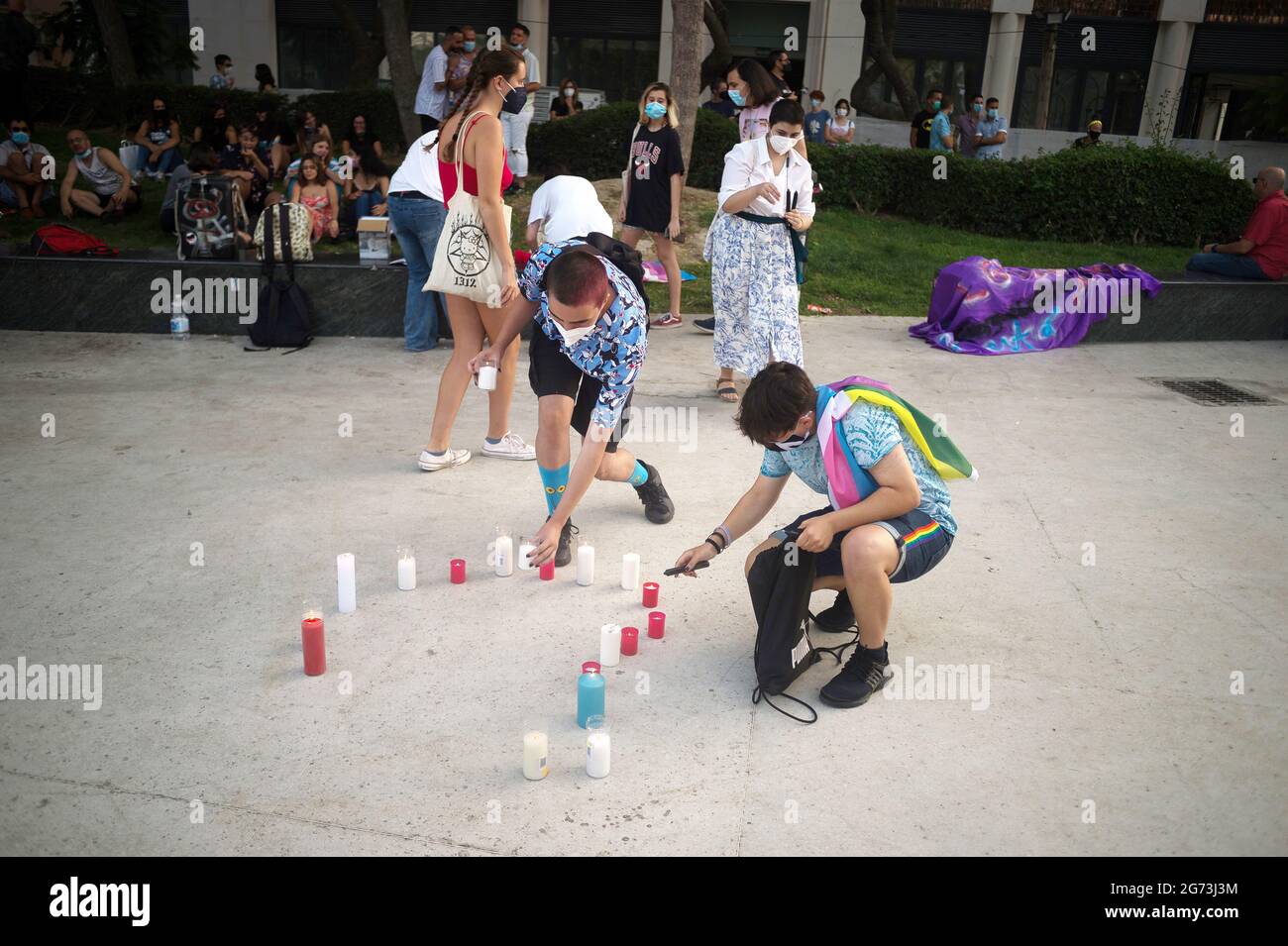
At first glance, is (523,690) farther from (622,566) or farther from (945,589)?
(945,589)

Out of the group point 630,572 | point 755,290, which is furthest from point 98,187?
point 630,572

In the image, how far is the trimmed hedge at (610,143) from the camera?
1334cm

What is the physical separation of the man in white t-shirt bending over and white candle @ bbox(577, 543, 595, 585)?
1588 mm

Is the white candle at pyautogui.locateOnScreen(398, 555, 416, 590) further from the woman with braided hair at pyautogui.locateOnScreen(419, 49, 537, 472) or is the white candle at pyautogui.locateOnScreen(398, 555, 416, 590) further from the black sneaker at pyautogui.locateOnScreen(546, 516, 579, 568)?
the woman with braided hair at pyautogui.locateOnScreen(419, 49, 537, 472)

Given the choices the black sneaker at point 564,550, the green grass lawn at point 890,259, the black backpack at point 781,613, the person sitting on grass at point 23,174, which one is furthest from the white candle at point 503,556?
the person sitting on grass at point 23,174

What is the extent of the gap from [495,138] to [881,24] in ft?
66.6

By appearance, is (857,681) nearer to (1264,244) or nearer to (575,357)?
(575,357)

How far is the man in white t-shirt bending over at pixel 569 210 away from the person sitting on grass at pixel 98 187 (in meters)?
8.34

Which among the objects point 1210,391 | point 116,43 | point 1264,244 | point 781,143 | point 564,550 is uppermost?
point 116,43

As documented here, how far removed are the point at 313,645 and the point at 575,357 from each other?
1.50m

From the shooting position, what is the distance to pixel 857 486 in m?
3.77

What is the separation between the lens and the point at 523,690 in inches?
155

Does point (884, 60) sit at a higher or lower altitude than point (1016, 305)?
higher
